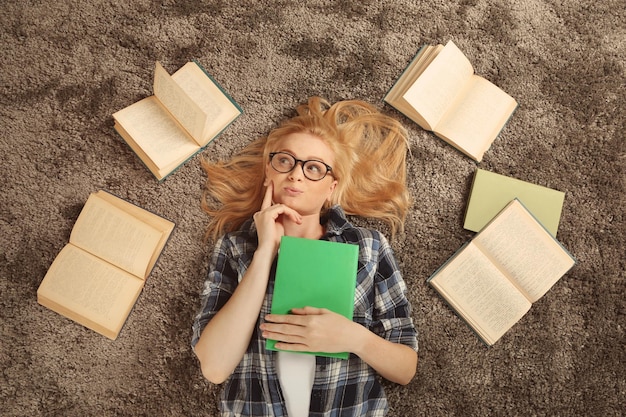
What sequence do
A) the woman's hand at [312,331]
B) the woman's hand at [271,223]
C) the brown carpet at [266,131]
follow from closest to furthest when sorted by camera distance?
the woman's hand at [312,331], the woman's hand at [271,223], the brown carpet at [266,131]

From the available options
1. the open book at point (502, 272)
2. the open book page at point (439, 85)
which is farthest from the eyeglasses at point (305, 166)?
the open book at point (502, 272)

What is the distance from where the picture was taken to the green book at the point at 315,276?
1.41 metres

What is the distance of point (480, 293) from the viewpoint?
1.75 m

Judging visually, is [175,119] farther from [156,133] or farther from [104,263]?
[104,263]

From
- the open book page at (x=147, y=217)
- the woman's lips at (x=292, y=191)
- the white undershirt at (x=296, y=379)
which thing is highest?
the woman's lips at (x=292, y=191)

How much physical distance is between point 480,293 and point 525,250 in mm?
230

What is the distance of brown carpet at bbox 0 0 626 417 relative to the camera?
170 centimetres

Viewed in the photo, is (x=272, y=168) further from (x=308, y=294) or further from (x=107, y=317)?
(x=107, y=317)

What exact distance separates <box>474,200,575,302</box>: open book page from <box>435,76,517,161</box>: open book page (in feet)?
0.87

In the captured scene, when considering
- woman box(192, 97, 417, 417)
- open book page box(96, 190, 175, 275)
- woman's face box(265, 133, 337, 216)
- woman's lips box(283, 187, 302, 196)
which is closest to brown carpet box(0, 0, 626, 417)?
open book page box(96, 190, 175, 275)

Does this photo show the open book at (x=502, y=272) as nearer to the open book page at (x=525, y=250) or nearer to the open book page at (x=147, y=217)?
the open book page at (x=525, y=250)

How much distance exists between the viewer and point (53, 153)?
71.9 inches

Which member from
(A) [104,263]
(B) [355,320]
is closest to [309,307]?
(B) [355,320]

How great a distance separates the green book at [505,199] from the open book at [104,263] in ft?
3.68
